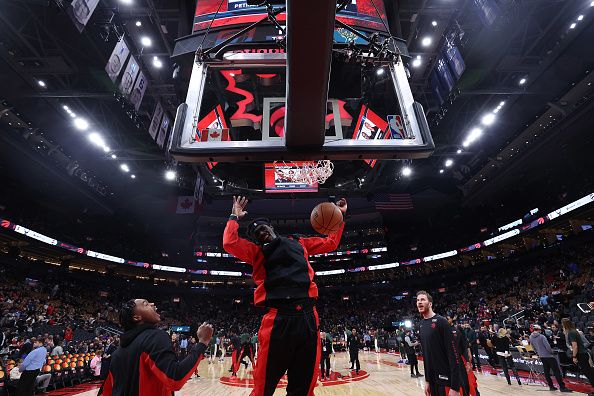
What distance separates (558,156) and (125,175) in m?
26.5

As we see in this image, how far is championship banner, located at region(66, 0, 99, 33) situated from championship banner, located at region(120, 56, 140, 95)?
1.89 m

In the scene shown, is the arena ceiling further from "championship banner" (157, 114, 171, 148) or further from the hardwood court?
the hardwood court

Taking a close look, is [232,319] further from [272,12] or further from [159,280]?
[272,12]

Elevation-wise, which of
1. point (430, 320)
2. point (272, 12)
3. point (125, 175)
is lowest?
point (430, 320)

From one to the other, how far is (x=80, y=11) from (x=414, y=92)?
11.9 metres

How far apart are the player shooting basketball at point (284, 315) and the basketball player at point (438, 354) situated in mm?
2162

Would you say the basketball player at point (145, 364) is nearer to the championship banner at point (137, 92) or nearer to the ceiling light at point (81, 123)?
the championship banner at point (137, 92)

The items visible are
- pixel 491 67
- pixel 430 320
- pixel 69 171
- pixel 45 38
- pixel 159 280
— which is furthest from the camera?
pixel 159 280

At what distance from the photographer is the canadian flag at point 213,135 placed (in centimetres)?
309

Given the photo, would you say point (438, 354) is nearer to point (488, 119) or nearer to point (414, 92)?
point (414, 92)

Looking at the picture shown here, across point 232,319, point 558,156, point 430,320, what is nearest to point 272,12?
point 430,320

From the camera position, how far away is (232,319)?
3344 centimetres

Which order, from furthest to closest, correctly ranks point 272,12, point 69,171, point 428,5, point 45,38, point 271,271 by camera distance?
point 69,171, point 45,38, point 428,5, point 272,12, point 271,271

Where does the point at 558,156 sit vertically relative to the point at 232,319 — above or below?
above
